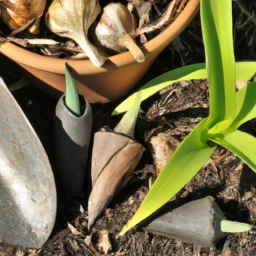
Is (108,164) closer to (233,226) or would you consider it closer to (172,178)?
(172,178)

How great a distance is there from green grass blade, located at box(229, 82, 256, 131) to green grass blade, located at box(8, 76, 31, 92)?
25.7 inches

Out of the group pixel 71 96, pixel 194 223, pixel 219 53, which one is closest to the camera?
pixel 219 53

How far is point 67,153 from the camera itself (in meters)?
1.05

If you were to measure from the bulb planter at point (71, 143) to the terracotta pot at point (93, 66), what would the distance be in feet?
0.27

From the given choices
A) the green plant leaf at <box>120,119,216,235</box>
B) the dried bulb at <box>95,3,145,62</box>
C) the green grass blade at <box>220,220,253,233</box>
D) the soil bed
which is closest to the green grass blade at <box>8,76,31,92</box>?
the soil bed

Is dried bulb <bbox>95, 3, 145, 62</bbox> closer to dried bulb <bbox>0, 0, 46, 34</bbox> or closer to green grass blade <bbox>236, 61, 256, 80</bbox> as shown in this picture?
dried bulb <bbox>0, 0, 46, 34</bbox>

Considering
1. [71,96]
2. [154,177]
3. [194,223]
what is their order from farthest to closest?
[154,177] < [194,223] < [71,96]

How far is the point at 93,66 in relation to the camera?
3.03 ft

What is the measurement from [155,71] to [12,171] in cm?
60

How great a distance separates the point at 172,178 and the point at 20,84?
608mm

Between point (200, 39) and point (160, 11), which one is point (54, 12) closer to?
point (160, 11)

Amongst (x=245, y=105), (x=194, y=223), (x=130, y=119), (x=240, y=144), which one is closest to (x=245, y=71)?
(x=245, y=105)

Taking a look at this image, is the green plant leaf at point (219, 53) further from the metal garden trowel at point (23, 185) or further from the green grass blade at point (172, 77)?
the metal garden trowel at point (23, 185)

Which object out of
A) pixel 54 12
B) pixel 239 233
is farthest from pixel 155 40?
pixel 239 233
